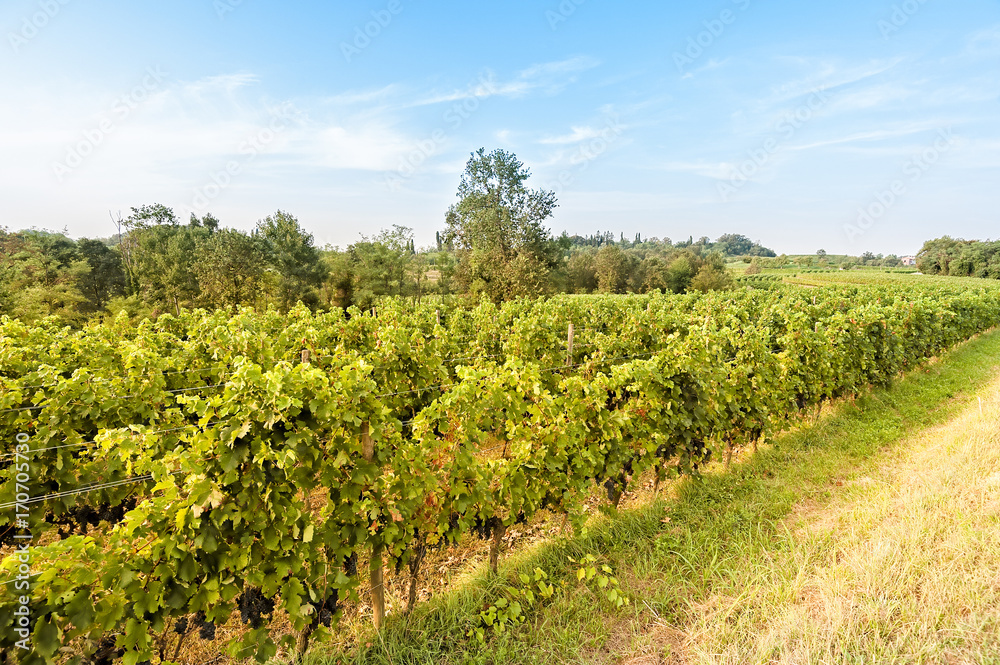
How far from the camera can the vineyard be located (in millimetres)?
2578

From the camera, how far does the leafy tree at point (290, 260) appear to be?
31.2 metres

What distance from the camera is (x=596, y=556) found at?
416cm

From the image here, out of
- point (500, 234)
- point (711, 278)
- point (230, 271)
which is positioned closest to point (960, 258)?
point (711, 278)

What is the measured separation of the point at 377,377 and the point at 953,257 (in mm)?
103202

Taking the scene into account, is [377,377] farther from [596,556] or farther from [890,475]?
[890,475]

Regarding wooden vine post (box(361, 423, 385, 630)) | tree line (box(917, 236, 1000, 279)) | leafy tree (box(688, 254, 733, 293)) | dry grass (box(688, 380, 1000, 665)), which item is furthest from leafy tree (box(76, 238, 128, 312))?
tree line (box(917, 236, 1000, 279))

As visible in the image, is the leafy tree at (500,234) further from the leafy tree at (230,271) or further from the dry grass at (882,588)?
the dry grass at (882,588)

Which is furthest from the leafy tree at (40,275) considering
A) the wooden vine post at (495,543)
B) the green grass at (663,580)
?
the green grass at (663,580)

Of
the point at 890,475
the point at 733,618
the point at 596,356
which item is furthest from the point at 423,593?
the point at 890,475

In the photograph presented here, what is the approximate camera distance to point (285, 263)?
31469 millimetres

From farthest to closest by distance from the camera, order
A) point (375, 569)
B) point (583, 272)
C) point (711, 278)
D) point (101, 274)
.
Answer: point (583, 272)
point (711, 278)
point (101, 274)
point (375, 569)

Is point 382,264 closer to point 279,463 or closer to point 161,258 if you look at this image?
point 161,258

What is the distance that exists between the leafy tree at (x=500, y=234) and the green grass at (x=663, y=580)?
28.6m

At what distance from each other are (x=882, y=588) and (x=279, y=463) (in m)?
4.19
